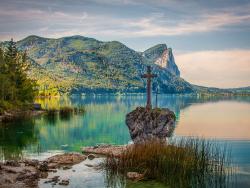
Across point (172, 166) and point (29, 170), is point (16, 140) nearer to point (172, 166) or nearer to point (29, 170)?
point (29, 170)

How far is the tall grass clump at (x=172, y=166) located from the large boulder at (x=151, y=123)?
961cm

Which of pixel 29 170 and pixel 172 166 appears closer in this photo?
pixel 172 166

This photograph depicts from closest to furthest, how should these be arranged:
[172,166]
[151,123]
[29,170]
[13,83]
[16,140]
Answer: [172,166] < [29,170] < [151,123] < [16,140] < [13,83]

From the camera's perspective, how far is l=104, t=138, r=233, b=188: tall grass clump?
68.8 ft

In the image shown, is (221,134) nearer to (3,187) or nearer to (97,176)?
(97,176)

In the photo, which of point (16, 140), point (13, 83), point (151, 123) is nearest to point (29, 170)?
point (151, 123)

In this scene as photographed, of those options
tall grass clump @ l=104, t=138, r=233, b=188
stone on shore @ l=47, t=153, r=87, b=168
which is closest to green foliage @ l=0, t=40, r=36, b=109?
stone on shore @ l=47, t=153, r=87, b=168

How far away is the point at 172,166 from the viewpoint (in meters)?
21.5

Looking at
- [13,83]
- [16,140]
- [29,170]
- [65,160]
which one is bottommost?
[16,140]

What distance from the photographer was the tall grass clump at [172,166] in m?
21.0

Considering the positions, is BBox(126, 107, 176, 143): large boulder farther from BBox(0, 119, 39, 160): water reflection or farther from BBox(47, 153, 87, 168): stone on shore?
BBox(0, 119, 39, 160): water reflection

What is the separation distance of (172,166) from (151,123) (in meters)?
13.3

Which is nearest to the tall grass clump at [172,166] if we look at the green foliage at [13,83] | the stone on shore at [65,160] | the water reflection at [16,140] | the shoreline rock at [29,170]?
the stone on shore at [65,160]

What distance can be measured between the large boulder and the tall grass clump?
31.5 feet
